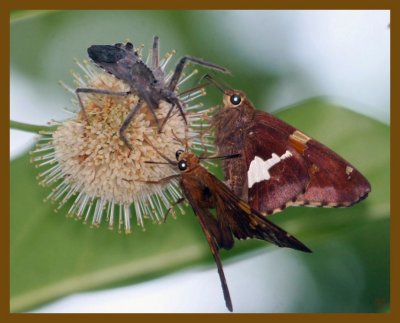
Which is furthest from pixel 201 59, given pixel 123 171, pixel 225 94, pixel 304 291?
pixel 304 291

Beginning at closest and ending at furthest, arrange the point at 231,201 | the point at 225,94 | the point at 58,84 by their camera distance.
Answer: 1. the point at 231,201
2. the point at 225,94
3. the point at 58,84

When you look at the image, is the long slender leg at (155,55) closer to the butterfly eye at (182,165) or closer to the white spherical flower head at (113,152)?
the white spherical flower head at (113,152)

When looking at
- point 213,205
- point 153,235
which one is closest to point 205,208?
point 213,205

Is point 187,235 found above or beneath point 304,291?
above

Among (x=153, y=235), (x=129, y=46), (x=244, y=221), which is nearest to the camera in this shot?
(x=244, y=221)

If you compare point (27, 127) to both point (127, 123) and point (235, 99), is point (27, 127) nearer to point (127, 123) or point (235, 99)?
point (127, 123)

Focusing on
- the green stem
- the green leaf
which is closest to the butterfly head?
the green leaf

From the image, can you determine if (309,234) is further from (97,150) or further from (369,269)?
(97,150)

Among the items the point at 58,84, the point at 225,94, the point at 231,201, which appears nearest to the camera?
the point at 231,201
